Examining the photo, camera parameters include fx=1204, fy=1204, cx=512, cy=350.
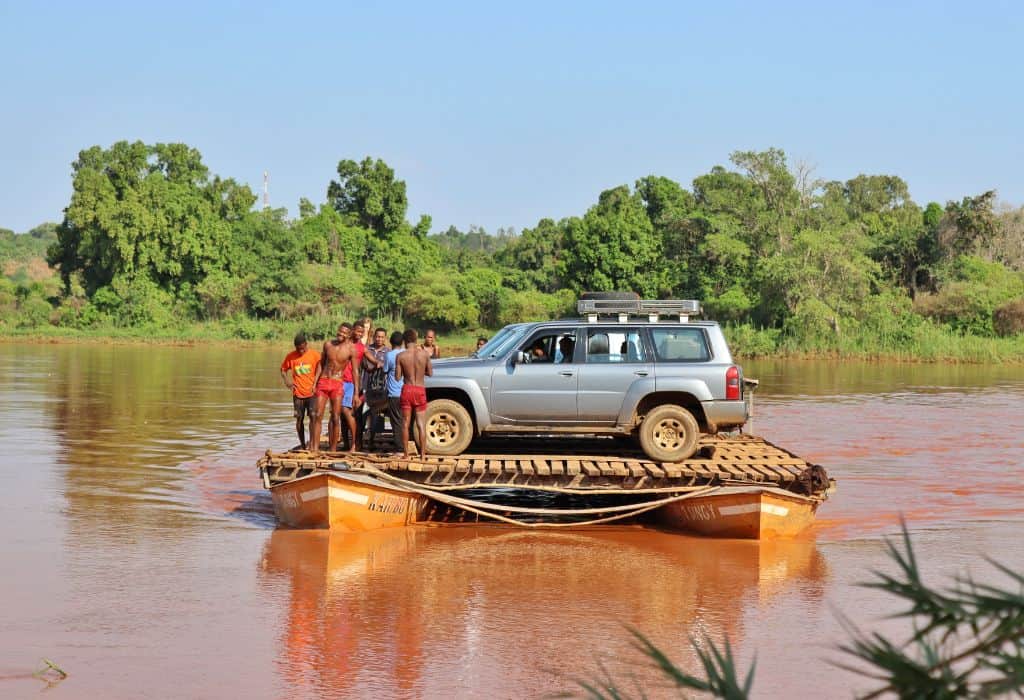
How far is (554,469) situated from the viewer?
40.4 feet

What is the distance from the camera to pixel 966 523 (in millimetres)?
14180

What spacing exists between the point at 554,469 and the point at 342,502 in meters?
2.20

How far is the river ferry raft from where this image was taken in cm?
1226

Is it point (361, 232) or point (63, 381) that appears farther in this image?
point (361, 232)

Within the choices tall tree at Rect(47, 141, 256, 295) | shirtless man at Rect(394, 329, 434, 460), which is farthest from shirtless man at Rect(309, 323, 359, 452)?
tall tree at Rect(47, 141, 256, 295)

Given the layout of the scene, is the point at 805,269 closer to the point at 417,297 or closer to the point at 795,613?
the point at 417,297

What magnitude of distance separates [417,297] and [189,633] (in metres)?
55.2

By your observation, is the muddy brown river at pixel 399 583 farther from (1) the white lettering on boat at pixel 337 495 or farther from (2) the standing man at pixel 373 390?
(2) the standing man at pixel 373 390

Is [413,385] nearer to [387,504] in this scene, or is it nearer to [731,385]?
[387,504]

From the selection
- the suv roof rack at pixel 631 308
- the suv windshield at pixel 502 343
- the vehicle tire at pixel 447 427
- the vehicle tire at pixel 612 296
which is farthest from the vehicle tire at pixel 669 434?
the vehicle tire at pixel 447 427

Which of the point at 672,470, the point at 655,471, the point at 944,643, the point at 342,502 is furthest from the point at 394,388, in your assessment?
the point at 944,643

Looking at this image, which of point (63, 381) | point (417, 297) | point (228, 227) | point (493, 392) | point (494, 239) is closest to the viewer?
point (493, 392)

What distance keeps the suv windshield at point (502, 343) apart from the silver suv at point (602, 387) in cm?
8

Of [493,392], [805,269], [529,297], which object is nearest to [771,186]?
[805,269]
